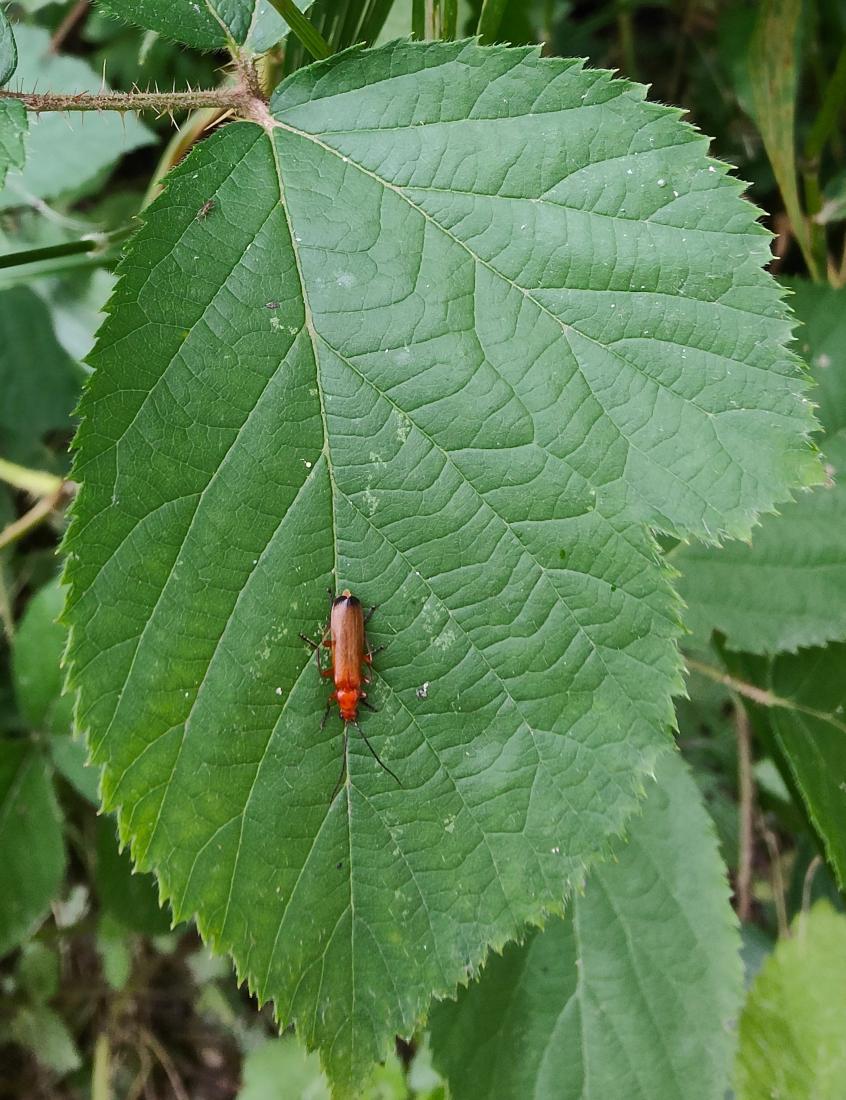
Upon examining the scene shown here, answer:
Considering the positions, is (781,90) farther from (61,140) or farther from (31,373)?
(31,373)

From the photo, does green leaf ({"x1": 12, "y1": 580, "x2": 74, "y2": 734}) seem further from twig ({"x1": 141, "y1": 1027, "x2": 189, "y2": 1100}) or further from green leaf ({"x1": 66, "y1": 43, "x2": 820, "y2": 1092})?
twig ({"x1": 141, "y1": 1027, "x2": 189, "y2": 1100})

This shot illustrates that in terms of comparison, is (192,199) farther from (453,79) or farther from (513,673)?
(513,673)

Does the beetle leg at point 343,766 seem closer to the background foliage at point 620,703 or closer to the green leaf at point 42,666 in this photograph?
the background foliage at point 620,703

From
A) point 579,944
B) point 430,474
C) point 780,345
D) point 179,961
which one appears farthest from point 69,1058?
point 780,345

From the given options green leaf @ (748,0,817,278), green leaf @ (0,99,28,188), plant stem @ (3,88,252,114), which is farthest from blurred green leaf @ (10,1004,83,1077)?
green leaf @ (748,0,817,278)

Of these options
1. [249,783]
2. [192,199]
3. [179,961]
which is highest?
[192,199]
